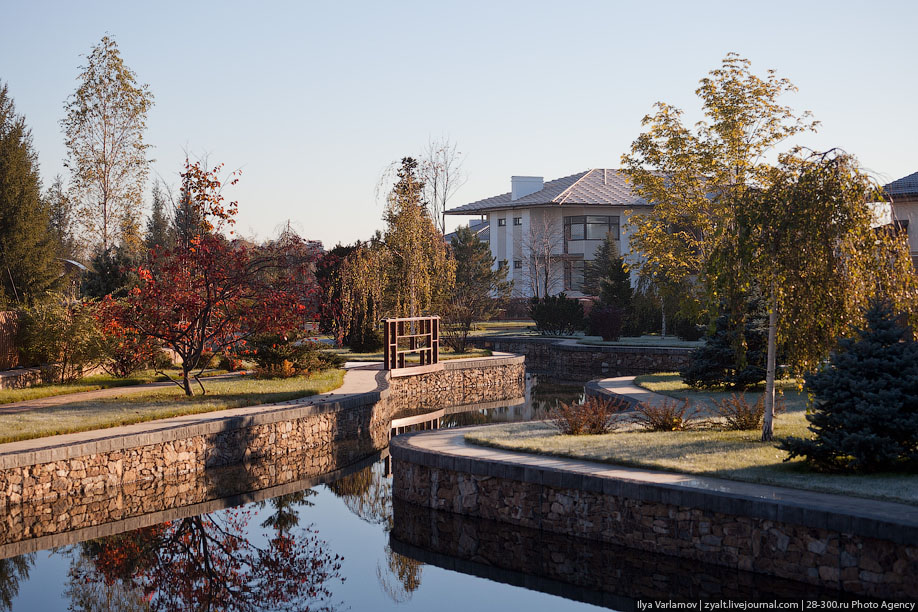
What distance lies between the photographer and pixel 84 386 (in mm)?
19078

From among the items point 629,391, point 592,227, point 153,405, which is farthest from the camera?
point 592,227

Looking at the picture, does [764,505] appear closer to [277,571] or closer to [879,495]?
[879,495]

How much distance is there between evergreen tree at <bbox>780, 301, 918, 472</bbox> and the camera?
411 inches

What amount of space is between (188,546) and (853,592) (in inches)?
297

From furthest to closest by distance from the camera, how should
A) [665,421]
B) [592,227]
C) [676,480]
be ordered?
1. [592,227]
2. [665,421]
3. [676,480]

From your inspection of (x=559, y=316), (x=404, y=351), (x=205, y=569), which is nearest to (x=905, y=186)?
(x=559, y=316)

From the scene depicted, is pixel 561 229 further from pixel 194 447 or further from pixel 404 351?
pixel 194 447

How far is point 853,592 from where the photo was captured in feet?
28.2

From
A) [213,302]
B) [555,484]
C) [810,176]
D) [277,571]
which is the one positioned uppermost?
[810,176]

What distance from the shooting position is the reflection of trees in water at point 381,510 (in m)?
9.95

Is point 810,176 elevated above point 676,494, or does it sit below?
above

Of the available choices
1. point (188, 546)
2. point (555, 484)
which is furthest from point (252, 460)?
point (555, 484)

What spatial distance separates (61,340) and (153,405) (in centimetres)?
436

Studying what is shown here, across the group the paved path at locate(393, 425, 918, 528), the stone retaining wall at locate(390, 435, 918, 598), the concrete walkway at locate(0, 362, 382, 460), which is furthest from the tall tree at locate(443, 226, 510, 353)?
the stone retaining wall at locate(390, 435, 918, 598)
